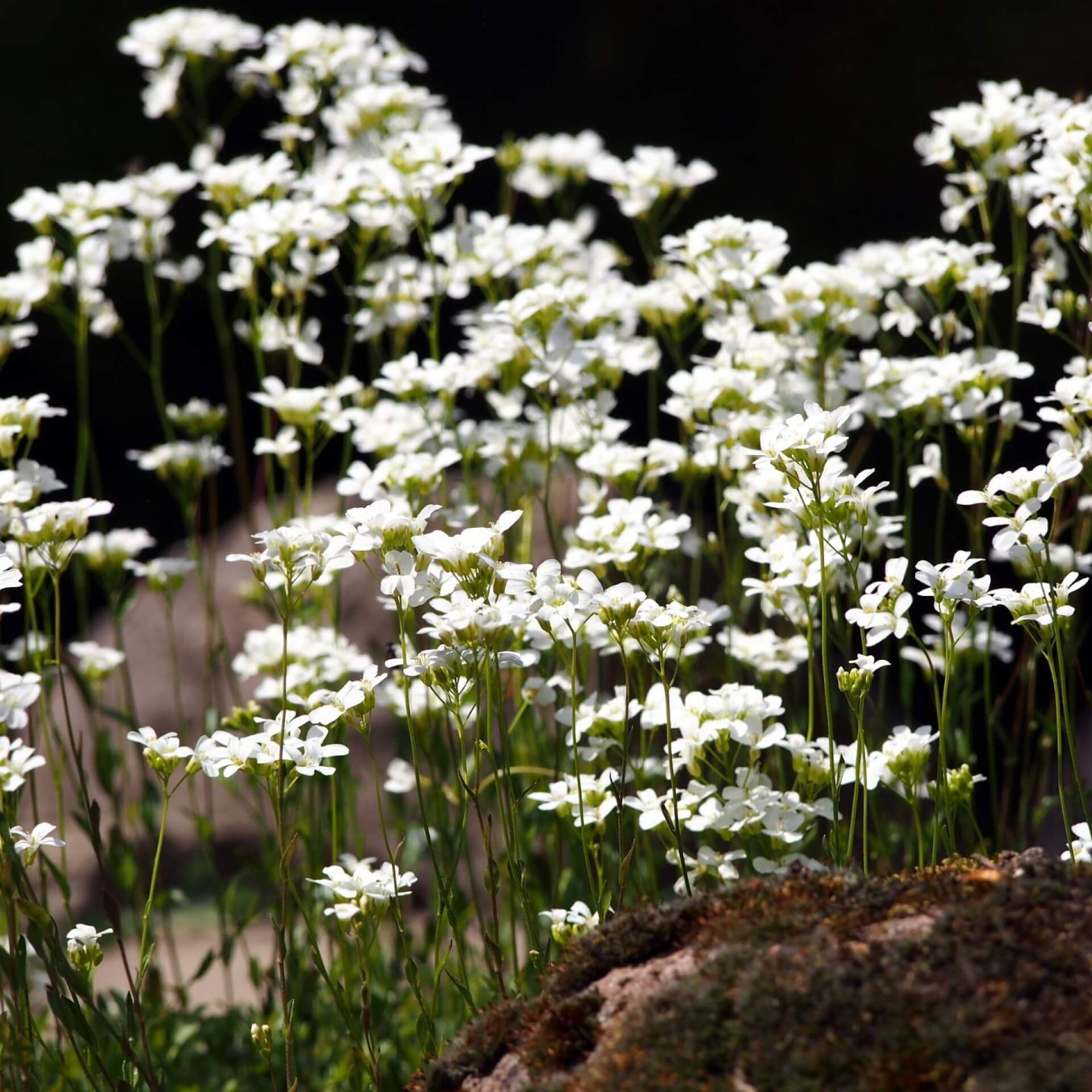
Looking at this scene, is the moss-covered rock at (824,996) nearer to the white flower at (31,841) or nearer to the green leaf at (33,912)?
the green leaf at (33,912)

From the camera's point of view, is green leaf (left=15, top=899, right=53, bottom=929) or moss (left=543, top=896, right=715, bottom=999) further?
moss (left=543, top=896, right=715, bottom=999)

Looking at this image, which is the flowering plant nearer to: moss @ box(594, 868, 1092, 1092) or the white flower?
the white flower

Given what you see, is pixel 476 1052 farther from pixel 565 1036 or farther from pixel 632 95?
pixel 632 95

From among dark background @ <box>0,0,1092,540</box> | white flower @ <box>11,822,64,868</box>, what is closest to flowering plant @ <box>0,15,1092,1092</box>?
white flower @ <box>11,822,64,868</box>

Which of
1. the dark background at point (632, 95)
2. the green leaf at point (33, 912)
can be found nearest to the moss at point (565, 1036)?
the green leaf at point (33, 912)

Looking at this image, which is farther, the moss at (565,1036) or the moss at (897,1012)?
the moss at (565,1036)

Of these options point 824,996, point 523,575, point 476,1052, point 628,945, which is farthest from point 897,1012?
point 523,575

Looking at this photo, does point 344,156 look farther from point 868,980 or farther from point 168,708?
point 868,980
